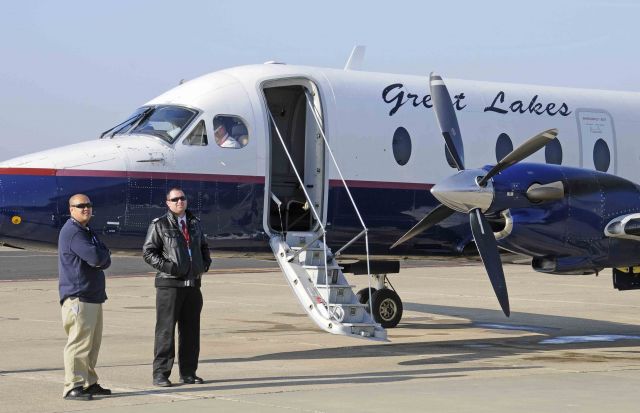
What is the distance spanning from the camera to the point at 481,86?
808 inches

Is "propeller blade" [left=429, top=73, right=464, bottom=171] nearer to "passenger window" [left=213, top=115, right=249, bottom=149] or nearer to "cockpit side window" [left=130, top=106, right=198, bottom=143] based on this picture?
"passenger window" [left=213, top=115, right=249, bottom=149]

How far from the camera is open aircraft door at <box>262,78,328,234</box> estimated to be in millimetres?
18484

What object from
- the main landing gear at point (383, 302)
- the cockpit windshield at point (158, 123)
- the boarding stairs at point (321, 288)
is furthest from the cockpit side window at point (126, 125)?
the main landing gear at point (383, 302)

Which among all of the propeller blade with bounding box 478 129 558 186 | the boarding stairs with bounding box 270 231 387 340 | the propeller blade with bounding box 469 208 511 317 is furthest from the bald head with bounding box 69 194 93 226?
the propeller blade with bounding box 469 208 511 317

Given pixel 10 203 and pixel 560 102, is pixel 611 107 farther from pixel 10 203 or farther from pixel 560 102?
pixel 10 203

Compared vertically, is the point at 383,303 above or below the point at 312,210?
below

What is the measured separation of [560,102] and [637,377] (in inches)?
318

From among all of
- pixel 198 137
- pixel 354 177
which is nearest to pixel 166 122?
pixel 198 137

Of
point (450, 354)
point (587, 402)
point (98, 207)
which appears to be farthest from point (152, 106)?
point (587, 402)

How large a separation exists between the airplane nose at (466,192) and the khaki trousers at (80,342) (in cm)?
576

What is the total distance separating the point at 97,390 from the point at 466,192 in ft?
20.5

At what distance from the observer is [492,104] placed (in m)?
20.3

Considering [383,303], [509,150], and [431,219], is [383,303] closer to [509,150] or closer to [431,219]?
[431,219]

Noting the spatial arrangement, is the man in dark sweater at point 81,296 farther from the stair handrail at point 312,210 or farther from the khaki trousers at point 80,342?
the stair handrail at point 312,210
